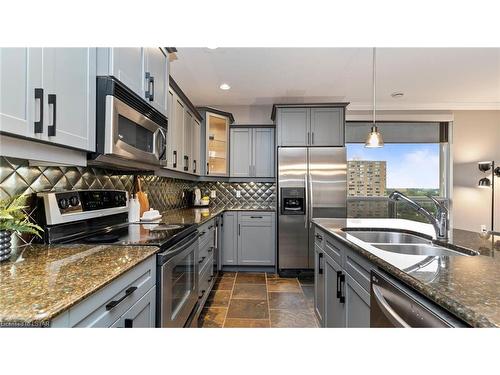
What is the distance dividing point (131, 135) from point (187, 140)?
1611 millimetres

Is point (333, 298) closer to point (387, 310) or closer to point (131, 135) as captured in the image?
point (387, 310)

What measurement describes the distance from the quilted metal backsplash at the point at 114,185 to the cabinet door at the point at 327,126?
1.15m

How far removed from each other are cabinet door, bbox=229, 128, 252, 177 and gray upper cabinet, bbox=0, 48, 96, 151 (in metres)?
2.96

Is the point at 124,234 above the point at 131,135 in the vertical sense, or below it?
below

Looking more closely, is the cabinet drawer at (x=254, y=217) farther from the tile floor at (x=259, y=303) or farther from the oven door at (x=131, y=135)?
the oven door at (x=131, y=135)

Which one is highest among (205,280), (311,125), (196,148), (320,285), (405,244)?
(311,125)

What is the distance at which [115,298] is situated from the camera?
97 centimetres

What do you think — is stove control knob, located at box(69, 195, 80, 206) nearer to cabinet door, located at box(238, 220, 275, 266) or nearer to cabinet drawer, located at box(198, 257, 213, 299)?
cabinet drawer, located at box(198, 257, 213, 299)

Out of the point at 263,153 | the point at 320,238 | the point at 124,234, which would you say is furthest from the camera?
the point at 263,153

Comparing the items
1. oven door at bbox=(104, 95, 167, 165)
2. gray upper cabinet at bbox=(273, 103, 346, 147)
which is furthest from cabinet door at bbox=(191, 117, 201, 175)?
oven door at bbox=(104, 95, 167, 165)

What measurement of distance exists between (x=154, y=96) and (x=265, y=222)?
249 centimetres

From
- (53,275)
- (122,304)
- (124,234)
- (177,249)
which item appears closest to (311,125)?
(177,249)

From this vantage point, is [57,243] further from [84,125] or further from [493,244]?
[493,244]

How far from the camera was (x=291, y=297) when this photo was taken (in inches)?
118
